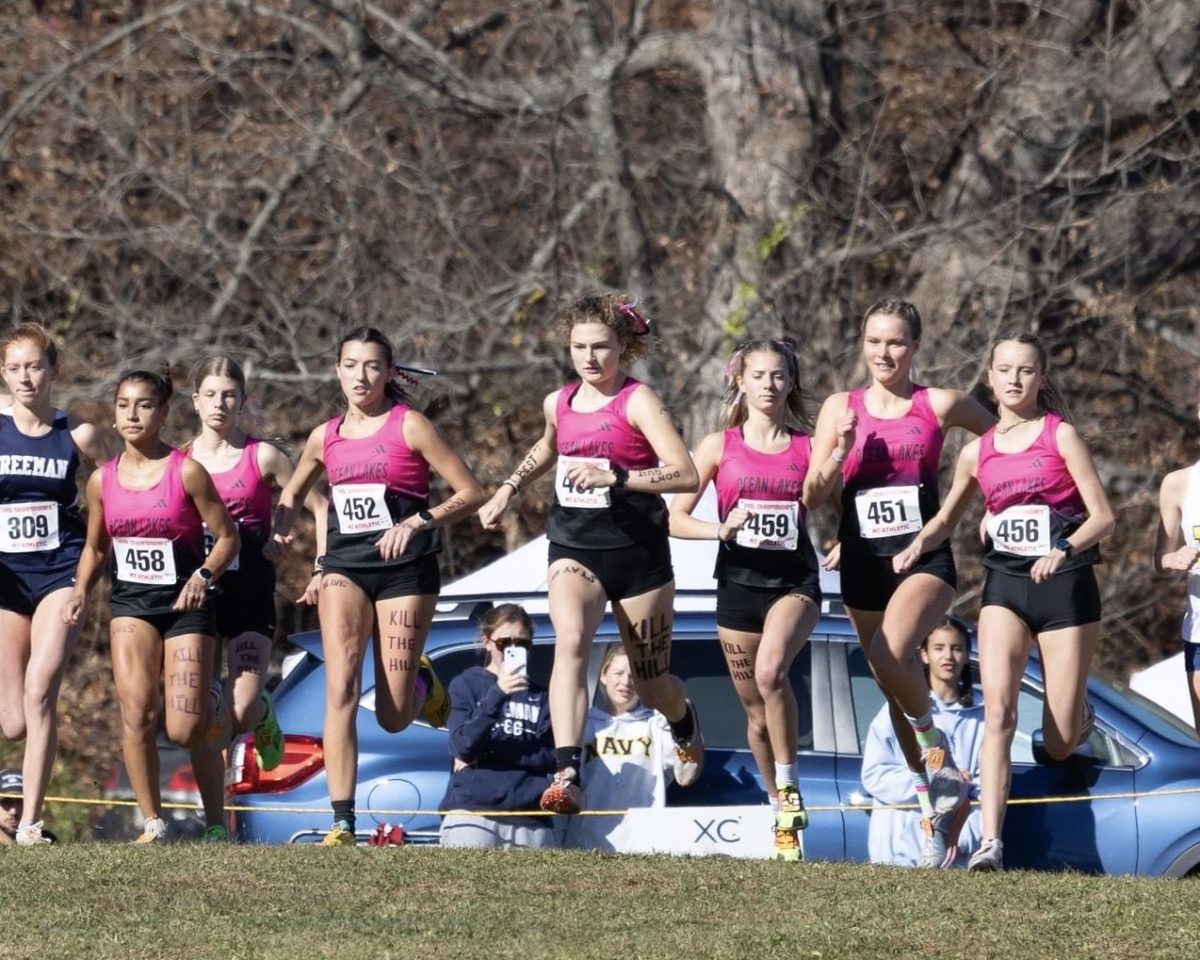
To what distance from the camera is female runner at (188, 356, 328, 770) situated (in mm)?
8453

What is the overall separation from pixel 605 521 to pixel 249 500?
1645mm

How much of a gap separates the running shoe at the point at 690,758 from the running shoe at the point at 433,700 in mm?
988

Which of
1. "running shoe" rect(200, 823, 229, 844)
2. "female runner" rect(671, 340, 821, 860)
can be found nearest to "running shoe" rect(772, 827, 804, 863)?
"female runner" rect(671, 340, 821, 860)

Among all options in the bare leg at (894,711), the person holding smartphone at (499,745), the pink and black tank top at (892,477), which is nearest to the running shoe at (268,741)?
the person holding smartphone at (499,745)

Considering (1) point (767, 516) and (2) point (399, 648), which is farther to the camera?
(1) point (767, 516)

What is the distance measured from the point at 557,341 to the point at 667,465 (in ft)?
20.3

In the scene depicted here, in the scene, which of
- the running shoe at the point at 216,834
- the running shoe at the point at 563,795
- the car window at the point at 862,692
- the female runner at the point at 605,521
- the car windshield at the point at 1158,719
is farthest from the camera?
the car window at the point at 862,692

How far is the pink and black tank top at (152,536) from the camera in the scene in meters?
8.00

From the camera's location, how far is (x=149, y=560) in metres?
8.01

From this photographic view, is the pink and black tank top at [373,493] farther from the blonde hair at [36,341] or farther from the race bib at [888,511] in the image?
the race bib at [888,511]

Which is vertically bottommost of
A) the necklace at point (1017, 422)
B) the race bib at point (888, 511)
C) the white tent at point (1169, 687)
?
the white tent at point (1169, 687)

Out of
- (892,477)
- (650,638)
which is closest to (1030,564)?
(892,477)

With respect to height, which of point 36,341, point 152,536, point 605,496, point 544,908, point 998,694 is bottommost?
point 544,908

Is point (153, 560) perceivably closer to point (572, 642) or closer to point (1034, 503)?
point (572, 642)
